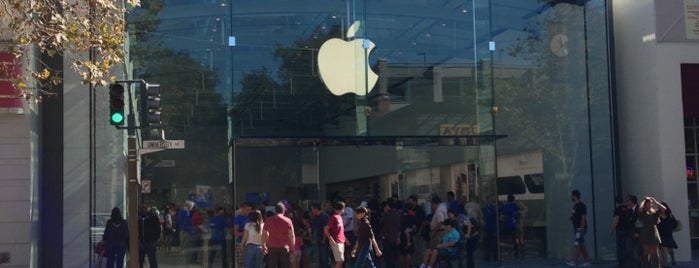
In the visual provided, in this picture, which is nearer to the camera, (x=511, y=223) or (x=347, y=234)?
(x=347, y=234)

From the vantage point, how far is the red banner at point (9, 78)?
15305mm

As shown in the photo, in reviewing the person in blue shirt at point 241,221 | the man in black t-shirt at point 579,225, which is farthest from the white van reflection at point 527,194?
the person in blue shirt at point 241,221

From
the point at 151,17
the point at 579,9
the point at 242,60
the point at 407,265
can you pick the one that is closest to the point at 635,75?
the point at 579,9

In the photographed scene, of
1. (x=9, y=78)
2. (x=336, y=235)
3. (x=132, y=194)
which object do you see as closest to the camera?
(x=132, y=194)

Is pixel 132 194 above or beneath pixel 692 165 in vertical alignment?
beneath

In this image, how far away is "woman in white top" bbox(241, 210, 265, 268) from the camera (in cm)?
1555

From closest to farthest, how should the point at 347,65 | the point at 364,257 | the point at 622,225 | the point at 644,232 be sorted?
the point at 364,257
the point at 644,232
the point at 622,225
the point at 347,65

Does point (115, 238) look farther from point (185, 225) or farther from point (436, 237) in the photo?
point (436, 237)

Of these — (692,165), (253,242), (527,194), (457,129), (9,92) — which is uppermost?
(9,92)

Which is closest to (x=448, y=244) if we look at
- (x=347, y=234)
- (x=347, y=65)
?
(x=347, y=234)

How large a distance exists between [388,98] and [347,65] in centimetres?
125

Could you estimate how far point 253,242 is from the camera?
15609 millimetres

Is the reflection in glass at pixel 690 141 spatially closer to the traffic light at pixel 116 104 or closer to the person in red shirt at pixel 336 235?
the person in red shirt at pixel 336 235

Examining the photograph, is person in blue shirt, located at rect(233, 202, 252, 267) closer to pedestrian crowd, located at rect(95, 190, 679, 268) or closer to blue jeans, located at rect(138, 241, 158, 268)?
pedestrian crowd, located at rect(95, 190, 679, 268)
